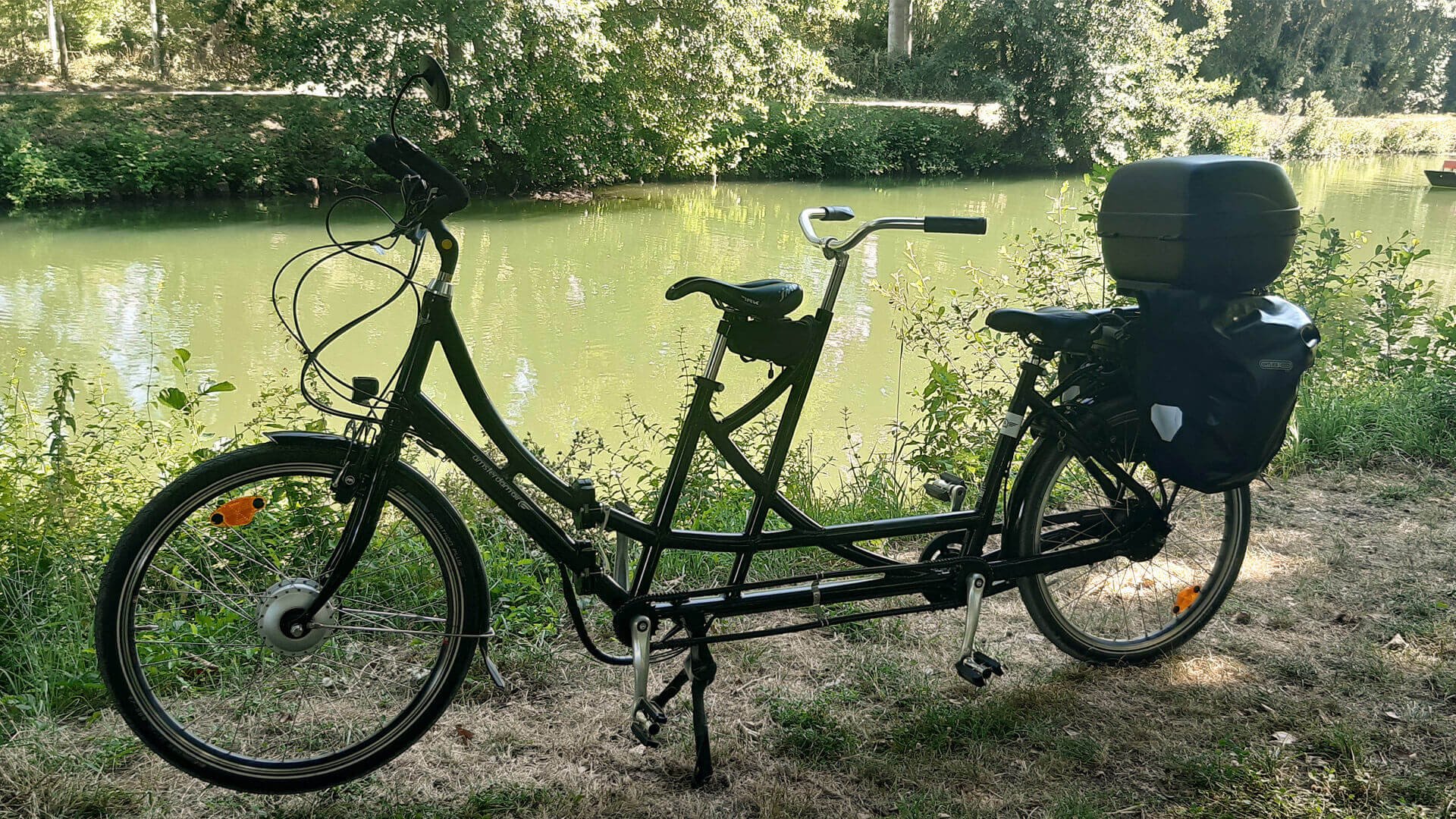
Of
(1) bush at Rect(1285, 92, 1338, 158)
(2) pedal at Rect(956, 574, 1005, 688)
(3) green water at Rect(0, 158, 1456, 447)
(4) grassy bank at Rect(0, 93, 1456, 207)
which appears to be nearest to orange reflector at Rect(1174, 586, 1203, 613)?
(2) pedal at Rect(956, 574, 1005, 688)

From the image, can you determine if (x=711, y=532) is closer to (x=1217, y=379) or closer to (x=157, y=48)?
(x=1217, y=379)

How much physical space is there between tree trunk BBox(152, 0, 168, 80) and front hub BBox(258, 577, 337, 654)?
78.1 ft

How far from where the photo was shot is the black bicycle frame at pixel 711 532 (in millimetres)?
2129

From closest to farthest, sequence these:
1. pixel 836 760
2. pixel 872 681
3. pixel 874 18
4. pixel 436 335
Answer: pixel 436 335
pixel 836 760
pixel 872 681
pixel 874 18

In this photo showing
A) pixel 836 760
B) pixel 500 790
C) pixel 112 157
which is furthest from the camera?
pixel 112 157

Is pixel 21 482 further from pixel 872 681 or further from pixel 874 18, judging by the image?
pixel 874 18

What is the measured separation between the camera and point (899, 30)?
28.9m

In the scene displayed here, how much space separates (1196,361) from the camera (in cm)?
246

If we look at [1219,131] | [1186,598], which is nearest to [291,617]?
[1186,598]

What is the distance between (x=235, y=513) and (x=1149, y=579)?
2.54m

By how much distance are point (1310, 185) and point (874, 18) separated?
1417cm

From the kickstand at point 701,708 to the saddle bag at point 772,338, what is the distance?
67 centimetres

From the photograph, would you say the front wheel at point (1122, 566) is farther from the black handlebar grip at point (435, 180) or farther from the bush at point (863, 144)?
the bush at point (863, 144)

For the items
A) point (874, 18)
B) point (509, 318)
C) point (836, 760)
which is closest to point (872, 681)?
point (836, 760)
